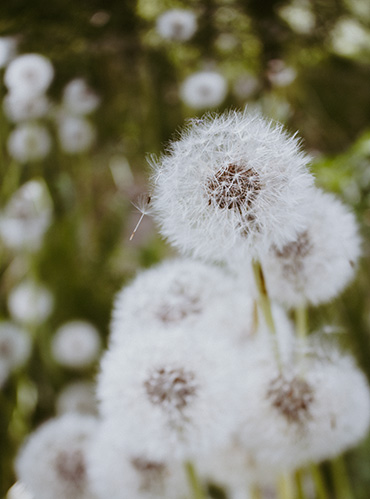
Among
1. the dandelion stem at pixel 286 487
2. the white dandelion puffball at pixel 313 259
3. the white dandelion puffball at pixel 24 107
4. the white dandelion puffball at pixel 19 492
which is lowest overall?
the white dandelion puffball at pixel 19 492

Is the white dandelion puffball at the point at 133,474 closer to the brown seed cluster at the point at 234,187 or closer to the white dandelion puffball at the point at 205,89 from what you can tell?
the brown seed cluster at the point at 234,187

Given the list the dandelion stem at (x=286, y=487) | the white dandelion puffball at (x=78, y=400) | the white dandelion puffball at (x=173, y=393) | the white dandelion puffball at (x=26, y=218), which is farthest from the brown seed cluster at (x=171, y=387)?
the white dandelion puffball at (x=26, y=218)

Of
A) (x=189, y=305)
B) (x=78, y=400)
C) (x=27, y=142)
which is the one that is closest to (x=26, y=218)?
(x=27, y=142)

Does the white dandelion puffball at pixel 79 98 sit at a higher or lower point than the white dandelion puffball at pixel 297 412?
higher

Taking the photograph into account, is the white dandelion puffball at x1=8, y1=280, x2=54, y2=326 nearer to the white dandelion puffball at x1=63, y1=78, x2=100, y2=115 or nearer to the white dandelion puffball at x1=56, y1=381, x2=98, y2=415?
the white dandelion puffball at x1=56, y1=381, x2=98, y2=415

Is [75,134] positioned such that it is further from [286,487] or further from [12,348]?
[286,487]

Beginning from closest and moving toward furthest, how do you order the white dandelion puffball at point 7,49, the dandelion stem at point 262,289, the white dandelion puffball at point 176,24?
the dandelion stem at point 262,289 < the white dandelion puffball at point 7,49 < the white dandelion puffball at point 176,24
